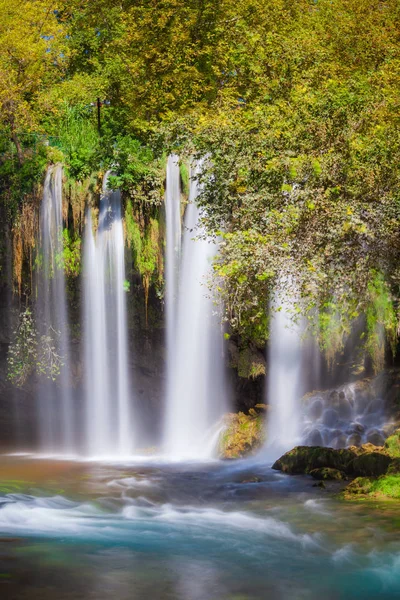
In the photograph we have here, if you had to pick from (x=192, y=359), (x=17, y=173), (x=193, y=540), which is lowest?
(x=193, y=540)

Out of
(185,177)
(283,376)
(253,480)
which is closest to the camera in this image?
(253,480)

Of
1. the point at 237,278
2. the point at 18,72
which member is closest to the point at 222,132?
the point at 237,278

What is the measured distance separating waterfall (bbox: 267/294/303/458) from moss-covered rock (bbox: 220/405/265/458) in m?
0.28

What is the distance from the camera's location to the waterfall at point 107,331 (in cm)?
2245

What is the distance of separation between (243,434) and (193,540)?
9040 millimetres

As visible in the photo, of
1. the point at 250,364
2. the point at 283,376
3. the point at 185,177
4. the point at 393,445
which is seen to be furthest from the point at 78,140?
the point at 393,445

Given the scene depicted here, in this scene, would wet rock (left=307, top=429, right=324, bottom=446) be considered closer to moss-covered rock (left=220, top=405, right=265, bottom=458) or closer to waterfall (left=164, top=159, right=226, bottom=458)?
moss-covered rock (left=220, top=405, right=265, bottom=458)

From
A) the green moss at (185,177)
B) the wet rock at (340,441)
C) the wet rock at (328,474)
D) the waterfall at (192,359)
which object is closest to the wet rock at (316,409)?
the wet rock at (340,441)

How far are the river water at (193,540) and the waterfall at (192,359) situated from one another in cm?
514

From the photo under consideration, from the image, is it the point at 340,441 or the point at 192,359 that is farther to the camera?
the point at 192,359

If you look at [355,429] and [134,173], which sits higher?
[134,173]

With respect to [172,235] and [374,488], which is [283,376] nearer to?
[172,235]

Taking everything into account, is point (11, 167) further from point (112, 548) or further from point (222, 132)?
point (112, 548)

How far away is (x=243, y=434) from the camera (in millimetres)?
20484
